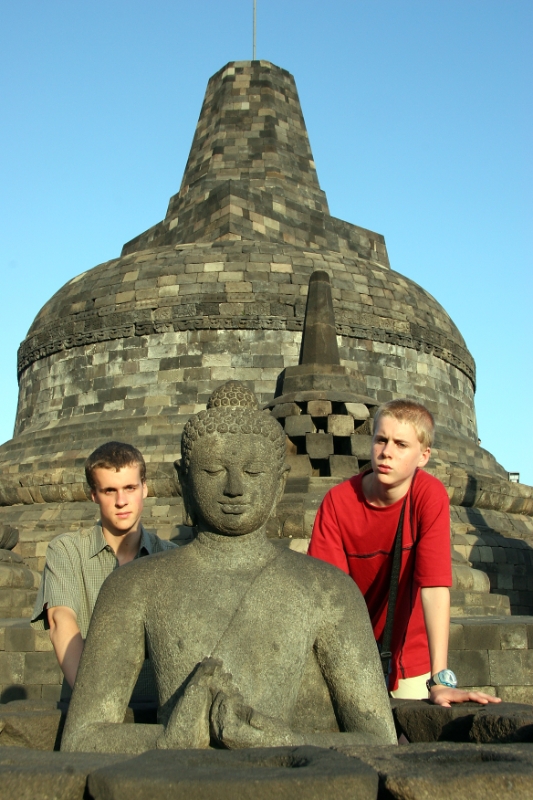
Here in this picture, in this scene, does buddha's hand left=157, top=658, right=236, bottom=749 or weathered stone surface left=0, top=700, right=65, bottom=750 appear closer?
buddha's hand left=157, top=658, right=236, bottom=749

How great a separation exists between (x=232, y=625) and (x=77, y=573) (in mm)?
1149

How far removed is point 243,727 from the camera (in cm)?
231

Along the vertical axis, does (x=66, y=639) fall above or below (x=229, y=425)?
below

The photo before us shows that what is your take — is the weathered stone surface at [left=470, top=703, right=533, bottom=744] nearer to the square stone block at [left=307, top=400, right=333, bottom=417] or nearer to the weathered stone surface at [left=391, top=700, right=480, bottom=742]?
the weathered stone surface at [left=391, top=700, right=480, bottom=742]

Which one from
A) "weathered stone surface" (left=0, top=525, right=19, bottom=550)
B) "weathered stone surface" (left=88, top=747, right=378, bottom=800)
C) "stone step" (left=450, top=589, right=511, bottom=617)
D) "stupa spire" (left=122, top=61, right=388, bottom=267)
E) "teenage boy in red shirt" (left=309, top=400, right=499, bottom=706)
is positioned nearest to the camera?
"weathered stone surface" (left=88, top=747, right=378, bottom=800)

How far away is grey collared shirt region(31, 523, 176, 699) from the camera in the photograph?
347cm

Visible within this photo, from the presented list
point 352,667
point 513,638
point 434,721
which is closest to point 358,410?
point 513,638

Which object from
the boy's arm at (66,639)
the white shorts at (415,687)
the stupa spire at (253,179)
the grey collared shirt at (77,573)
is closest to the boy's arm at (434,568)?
the white shorts at (415,687)

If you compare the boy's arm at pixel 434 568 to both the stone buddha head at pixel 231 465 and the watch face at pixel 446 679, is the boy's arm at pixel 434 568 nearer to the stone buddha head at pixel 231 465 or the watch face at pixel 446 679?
the watch face at pixel 446 679

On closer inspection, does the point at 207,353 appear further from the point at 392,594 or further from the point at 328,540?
the point at 392,594

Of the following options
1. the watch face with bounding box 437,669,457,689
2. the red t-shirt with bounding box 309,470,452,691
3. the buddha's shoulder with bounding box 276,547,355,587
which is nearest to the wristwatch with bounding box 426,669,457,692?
the watch face with bounding box 437,669,457,689

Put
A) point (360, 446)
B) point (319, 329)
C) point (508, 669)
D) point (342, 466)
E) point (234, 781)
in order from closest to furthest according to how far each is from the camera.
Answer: point (234, 781) → point (508, 669) → point (342, 466) → point (360, 446) → point (319, 329)

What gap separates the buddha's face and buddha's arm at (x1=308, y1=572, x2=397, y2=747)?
0.37 m

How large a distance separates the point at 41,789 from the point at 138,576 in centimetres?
86
